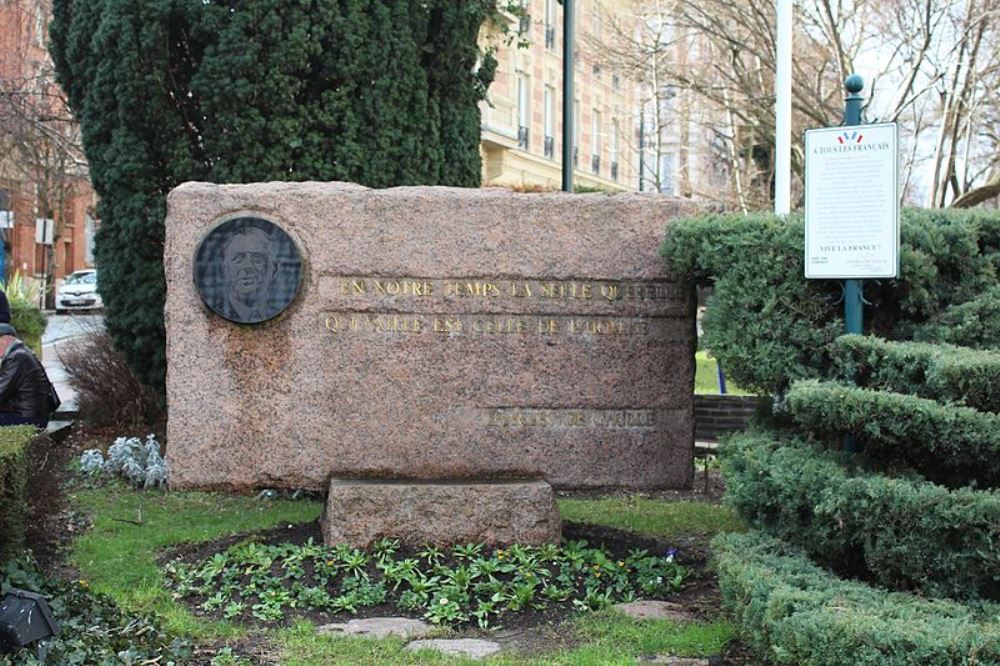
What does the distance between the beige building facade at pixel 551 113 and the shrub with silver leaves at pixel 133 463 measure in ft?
54.2

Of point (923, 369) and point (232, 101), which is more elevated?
point (232, 101)

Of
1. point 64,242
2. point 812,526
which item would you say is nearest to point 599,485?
point 812,526

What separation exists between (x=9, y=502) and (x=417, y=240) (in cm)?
249

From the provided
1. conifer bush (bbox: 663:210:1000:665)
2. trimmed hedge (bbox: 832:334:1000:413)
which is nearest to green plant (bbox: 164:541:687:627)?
conifer bush (bbox: 663:210:1000:665)

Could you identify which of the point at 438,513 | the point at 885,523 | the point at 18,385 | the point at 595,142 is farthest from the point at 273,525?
the point at 595,142

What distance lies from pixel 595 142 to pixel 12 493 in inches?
1460

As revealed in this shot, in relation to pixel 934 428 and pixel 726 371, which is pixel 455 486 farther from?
pixel 934 428

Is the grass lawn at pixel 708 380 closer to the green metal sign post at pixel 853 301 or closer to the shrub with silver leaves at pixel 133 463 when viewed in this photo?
the shrub with silver leaves at pixel 133 463

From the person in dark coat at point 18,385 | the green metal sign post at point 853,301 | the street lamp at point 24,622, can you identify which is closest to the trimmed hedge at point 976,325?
the green metal sign post at point 853,301

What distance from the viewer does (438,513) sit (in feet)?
19.4

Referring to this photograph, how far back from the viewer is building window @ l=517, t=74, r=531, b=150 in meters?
33.6

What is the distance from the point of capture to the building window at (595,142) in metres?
40.4

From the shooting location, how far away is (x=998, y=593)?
4207 mm

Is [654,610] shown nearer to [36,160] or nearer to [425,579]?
[425,579]
